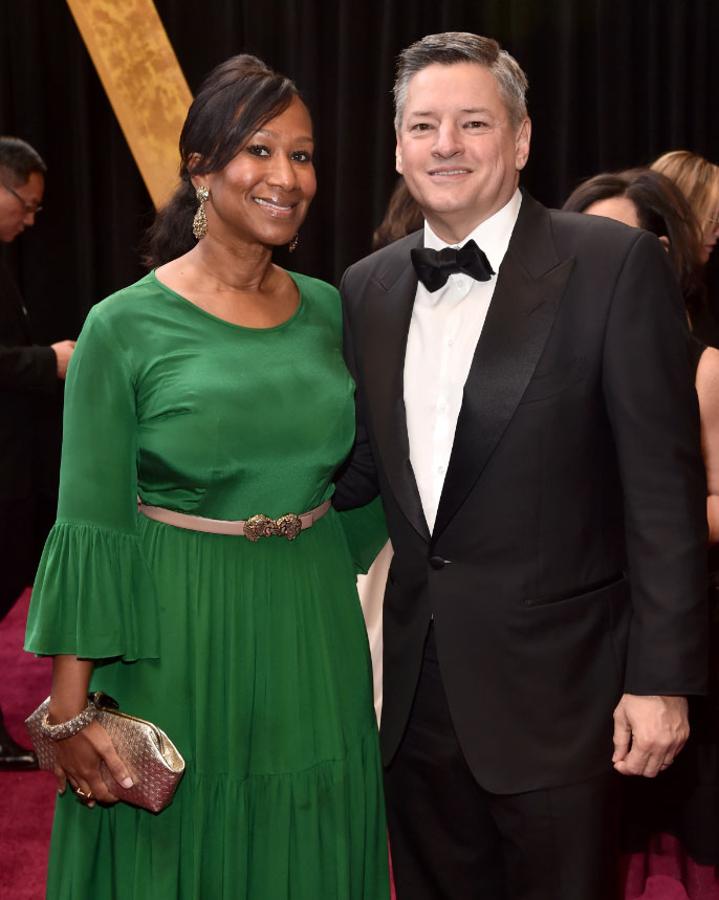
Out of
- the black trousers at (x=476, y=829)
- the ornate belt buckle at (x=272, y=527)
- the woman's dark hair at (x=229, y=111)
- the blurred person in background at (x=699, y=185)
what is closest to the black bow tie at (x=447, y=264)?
the woman's dark hair at (x=229, y=111)

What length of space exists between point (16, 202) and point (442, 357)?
2.41 meters

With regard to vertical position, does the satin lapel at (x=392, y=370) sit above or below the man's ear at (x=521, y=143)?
below

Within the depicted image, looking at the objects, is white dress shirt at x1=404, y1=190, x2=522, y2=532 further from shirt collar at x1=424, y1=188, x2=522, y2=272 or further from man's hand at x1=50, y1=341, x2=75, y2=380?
man's hand at x1=50, y1=341, x2=75, y2=380

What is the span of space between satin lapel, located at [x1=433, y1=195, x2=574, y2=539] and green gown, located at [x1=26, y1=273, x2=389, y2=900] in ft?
0.90

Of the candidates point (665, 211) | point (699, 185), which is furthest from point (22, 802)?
point (699, 185)

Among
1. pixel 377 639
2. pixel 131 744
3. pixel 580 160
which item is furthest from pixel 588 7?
pixel 131 744

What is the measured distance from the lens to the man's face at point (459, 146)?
1845 millimetres

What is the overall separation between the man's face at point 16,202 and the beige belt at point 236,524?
2.23 m

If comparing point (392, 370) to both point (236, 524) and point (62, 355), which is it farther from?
point (62, 355)

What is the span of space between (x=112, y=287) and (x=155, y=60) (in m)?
1.58

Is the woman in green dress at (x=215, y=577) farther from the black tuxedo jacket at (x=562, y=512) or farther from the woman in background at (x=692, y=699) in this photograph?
the woman in background at (x=692, y=699)

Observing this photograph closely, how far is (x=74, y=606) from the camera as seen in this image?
181 centimetres

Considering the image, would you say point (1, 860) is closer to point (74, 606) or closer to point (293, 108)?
point (74, 606)

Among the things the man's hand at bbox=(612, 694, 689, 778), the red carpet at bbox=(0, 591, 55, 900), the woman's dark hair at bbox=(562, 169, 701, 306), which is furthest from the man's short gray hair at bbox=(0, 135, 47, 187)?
the man's hand at bbox=(612, 694, 689, 778)
